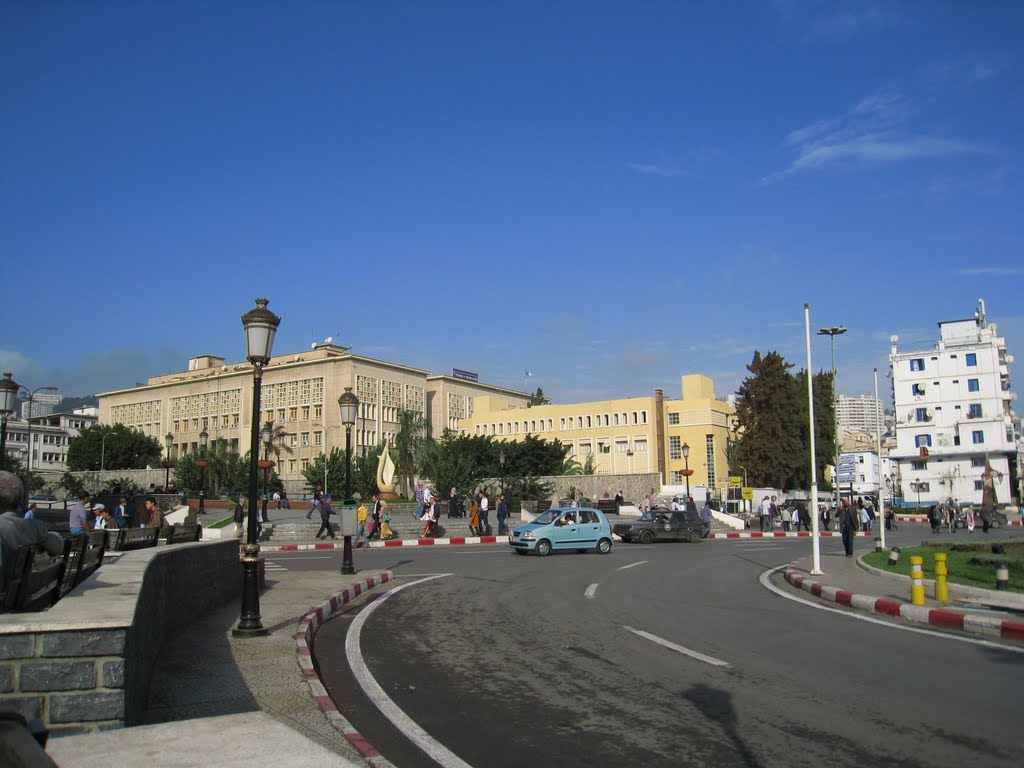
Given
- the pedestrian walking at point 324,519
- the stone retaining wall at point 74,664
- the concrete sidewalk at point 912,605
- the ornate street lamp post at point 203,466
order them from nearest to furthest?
the stone retaining wall at point 74,664
the concrete sidewalk at point 912,605
the pedestrian walking at point 324,519
the ornate street lamp post at point 203,466

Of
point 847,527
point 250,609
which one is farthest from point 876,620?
point 847,527

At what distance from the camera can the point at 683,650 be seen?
9.69m

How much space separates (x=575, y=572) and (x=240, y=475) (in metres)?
63.7

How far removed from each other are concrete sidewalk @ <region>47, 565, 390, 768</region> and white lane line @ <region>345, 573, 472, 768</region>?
0.48m

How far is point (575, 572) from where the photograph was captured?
20609 mm

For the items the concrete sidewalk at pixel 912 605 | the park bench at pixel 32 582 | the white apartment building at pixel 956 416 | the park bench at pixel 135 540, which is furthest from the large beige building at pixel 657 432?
the park bench at pixel 32 582

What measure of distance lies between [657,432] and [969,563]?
77066mm

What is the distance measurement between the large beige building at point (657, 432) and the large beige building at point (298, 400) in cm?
1957

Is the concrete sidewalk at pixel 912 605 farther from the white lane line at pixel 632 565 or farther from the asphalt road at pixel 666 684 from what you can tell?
the white lane line at pixel 632 565

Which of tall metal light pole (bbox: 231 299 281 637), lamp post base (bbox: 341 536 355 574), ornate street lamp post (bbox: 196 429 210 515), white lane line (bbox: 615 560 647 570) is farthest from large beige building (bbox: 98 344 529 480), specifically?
tall metal light pole (bbox: 231 299 281 637)

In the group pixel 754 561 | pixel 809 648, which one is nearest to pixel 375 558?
pixel 754 561

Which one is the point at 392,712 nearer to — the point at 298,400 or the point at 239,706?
the point at 239,706

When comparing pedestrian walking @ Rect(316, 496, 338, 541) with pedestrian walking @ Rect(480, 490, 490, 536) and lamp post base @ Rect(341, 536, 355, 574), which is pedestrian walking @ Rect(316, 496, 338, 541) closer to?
pedestrian walking @ Rect(480, 490, 490, 536)

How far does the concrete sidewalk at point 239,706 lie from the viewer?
3711 mm
